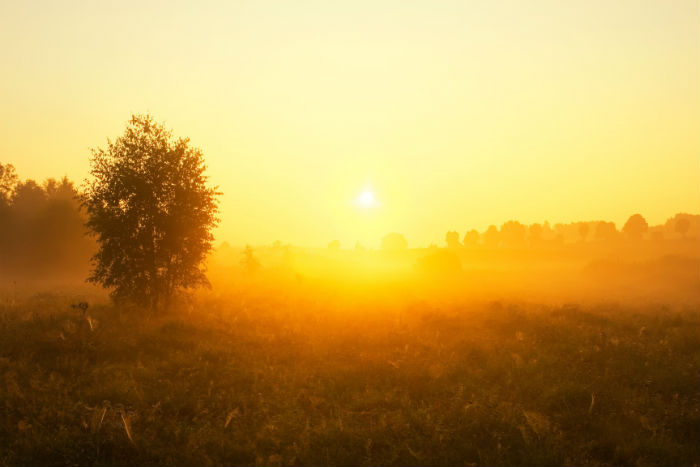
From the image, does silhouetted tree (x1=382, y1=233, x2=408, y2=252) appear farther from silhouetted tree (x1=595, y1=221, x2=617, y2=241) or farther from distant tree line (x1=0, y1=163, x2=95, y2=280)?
distant tree line (x1=0, y1=163, x2=95, y2=280)

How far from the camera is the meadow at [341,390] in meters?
8.48

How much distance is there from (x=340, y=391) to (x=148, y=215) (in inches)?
529

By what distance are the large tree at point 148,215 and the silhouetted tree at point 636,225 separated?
110075 millimetres

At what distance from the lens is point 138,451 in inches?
325

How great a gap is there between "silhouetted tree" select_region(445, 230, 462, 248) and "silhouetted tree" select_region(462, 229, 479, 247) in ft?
7.13

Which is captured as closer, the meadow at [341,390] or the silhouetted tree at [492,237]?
the meadow at [341,390]

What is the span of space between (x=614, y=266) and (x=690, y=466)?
204 ft

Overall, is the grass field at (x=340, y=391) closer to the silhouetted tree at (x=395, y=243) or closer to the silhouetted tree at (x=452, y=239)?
the silhouetted tree at (x=452, y=239)

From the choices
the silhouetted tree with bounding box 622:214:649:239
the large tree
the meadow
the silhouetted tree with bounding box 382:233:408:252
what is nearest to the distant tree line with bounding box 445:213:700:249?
the silhouetted tree with bounding box 622:214:649:239

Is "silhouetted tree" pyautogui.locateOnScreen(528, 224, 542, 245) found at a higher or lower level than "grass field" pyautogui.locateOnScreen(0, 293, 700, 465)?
higher

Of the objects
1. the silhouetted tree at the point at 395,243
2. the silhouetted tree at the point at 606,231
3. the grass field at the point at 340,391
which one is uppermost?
the silhouetted tree at the point at 606,231

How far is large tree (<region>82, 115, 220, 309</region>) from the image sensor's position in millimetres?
17859

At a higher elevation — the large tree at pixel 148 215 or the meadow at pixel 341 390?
the large tree at pixel 148 215

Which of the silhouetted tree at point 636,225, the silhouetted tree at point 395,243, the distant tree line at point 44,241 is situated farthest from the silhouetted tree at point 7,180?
the silhouetted tree at point 636,225
